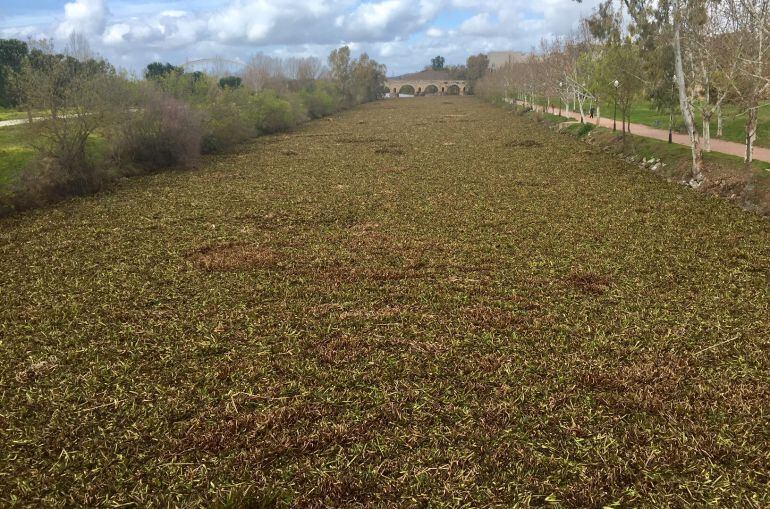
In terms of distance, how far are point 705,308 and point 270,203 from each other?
1352 centimetres

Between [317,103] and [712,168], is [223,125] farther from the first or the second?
[317,103]

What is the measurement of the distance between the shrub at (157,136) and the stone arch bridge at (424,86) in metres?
150

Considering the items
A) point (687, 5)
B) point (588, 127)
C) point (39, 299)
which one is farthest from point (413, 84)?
point (39, 299)

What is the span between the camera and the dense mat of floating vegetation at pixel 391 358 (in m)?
5.30

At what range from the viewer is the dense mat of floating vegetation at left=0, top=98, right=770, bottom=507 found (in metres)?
5.30

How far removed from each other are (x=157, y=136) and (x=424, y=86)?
167 metres

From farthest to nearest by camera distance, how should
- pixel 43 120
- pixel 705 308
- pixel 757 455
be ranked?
1. pixel 43 120
2. pixel 705 308
3. pixel 757 455

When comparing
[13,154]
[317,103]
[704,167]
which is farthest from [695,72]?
[317,103]

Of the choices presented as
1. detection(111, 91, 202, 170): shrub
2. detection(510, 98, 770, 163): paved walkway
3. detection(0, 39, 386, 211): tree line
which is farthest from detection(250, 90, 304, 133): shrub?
detection(510, 98, 770, 163): paved walkway

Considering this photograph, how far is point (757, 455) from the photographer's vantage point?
538 centimetres

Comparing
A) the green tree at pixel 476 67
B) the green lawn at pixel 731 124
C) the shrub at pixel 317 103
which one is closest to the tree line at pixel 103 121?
the shrub at pixel 317 103

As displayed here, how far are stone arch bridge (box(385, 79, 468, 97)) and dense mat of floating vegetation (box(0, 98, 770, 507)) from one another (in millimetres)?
164755

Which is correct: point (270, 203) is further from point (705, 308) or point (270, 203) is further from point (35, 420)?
point (705, 308)

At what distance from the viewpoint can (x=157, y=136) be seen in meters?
25.5
